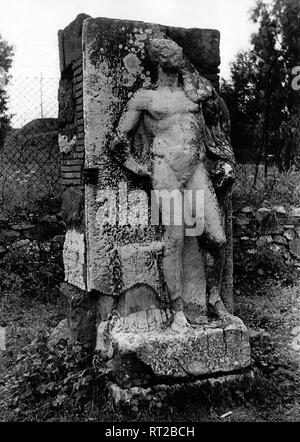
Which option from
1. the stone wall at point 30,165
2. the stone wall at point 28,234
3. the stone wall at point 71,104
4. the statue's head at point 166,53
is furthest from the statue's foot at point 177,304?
the stone wall at point 30,165

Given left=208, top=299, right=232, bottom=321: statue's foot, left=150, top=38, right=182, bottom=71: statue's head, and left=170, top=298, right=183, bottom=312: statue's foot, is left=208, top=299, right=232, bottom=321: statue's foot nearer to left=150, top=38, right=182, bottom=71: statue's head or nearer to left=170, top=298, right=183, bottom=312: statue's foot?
left=170, top=298, right=183, bottom=312: statue's foot

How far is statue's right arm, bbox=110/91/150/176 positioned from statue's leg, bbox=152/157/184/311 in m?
0.10

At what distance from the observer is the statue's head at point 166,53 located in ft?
12.4

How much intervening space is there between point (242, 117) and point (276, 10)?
6.23 ft

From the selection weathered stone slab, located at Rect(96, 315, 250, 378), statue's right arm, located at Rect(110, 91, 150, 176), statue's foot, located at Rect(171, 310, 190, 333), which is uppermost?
statue's right arm, located at Rect(110, 91, 150, 176)

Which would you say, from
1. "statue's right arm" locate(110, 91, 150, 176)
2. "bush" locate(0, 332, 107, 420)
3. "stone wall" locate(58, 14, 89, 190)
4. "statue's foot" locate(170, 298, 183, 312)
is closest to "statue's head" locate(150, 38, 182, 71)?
"statue's right arm" locate(110, 91, 150, 176)

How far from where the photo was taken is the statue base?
3.62m

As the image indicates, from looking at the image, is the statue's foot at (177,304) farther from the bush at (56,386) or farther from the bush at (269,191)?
the bush at (269,191)

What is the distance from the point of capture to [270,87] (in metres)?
9.23

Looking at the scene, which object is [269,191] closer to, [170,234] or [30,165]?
[30,165]

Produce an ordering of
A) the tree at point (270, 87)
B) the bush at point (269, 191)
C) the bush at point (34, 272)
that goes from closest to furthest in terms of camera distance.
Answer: the bush at point (34, 272) → the bush at point (269, 191) → the tree at point (270, 87)

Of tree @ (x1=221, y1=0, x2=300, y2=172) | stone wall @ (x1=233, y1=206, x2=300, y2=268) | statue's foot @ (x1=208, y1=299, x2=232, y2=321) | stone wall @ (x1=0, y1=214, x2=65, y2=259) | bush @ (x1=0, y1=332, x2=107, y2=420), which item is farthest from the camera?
tree @ (x1=221, y1=0, x2=300, y2=172)

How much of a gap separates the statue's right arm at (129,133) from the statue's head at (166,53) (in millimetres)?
272
